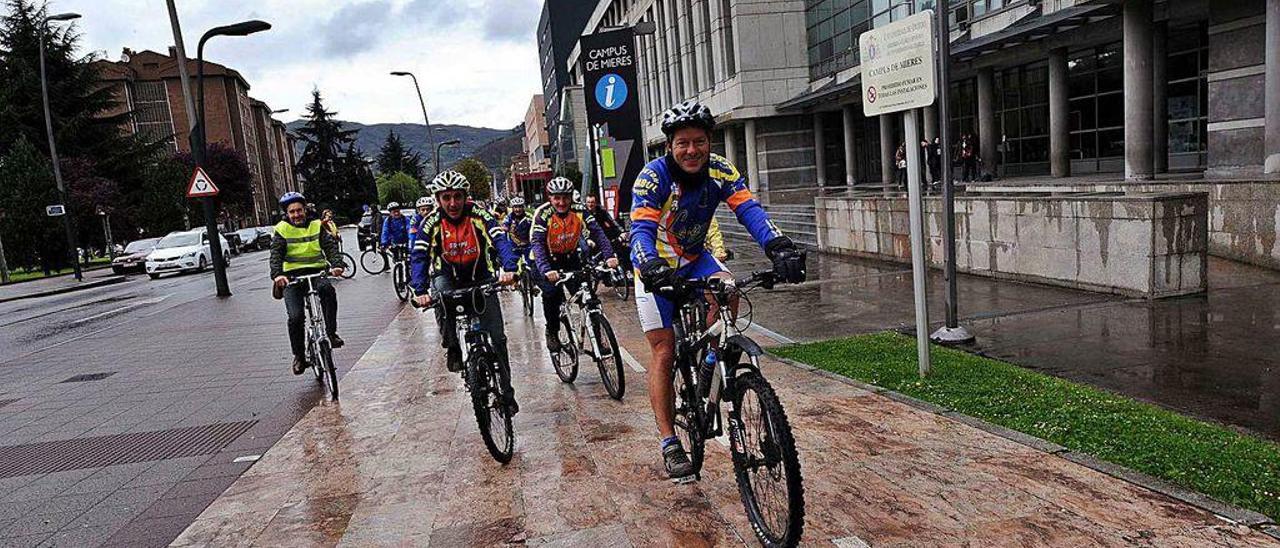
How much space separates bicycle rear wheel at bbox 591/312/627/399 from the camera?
22.1ft

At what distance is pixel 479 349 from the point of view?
5.49 metres

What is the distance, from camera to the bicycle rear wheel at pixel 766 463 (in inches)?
131

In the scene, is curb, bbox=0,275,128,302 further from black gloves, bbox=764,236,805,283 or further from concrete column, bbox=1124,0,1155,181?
concrete column, bbox=1124,0,1155,181

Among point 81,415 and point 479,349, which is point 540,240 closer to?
point 479,349

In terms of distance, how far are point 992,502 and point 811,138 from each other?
3852 cm

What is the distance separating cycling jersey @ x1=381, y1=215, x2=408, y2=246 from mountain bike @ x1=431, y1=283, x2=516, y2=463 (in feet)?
35.8

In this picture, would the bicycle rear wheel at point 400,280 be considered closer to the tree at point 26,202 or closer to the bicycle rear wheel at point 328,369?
the bicycle rear wheel at point 328,369

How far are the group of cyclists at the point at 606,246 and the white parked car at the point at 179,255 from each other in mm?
25015

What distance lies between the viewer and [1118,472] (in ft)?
13.5

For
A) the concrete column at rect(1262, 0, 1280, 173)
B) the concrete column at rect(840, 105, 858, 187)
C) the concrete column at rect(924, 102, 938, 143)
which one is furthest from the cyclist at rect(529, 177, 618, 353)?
the concrete column at rect(840, 105, 858, 187)

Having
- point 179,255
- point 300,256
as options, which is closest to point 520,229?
point 300,256

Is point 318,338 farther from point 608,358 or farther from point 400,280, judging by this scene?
point 400,280

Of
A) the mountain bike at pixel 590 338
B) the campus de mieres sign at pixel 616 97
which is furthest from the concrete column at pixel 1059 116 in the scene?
the mountain bike at pixel 590 338

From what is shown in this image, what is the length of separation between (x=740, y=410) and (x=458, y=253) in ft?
10.7
